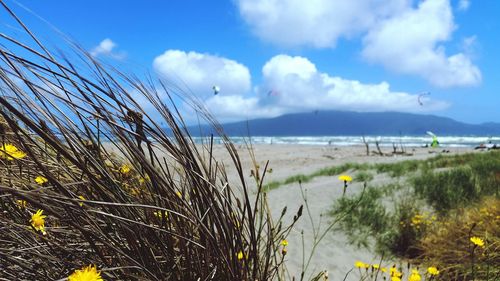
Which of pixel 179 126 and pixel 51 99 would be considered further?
pixel 179 126

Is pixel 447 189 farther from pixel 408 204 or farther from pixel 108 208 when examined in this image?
pixel 108 208

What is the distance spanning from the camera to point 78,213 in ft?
3.79

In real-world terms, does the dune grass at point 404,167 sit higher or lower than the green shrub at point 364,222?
higher

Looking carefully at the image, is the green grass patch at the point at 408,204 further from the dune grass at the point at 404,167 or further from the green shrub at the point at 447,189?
the dune grass at the point at 404,167

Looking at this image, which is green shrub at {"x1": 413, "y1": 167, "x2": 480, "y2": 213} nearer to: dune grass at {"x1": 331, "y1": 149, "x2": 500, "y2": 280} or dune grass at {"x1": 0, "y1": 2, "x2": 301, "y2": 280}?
dune grass at {"x1": 331, "y1": 149, "x2": 500, "y2": 280}

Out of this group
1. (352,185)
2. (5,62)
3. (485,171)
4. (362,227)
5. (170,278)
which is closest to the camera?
(5,62)

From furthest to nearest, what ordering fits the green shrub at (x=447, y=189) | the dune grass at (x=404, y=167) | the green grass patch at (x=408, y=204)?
the dune grass at (x=404, y=167)
the green shrub at (x=447, y=189)
the green grass patch at (x=408, y=204)

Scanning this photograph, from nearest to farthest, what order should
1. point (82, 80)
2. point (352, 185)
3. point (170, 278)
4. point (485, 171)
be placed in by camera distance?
point (82, 80) → point (170, 278) → point (485, 171) → point (352, 185)

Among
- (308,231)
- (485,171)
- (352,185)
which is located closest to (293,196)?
(352,185)

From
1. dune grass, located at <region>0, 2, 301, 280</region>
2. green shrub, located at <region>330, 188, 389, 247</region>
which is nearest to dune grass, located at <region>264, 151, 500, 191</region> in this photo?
green shrub, located at <region>330, 188, 389, 247</region>

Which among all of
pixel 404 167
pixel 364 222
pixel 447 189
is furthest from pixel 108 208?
pixel 404 167

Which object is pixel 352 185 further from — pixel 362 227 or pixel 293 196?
pixel 362 227

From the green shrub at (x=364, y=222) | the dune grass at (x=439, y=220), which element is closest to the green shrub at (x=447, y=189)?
the dune grass at (x=439, y=220)

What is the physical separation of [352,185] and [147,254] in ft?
24.3
